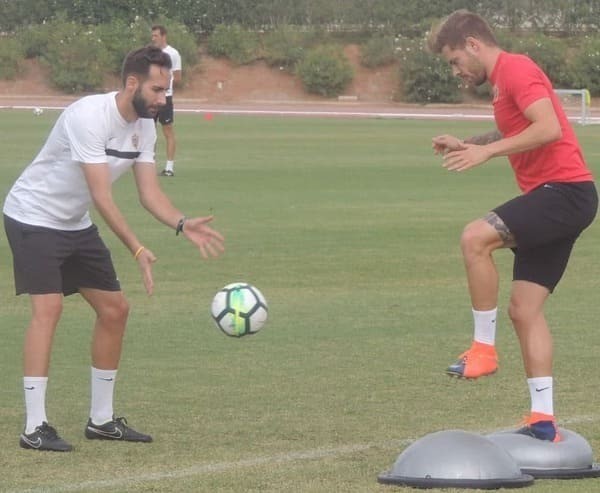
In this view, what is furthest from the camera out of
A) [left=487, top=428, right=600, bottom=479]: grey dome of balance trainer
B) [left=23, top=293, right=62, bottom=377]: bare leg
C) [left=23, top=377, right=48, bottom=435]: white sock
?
[left=23, top=293, right=62, bottom=377]: bare leg

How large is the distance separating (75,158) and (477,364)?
2.43m

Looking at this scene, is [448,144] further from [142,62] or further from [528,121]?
[142,62]

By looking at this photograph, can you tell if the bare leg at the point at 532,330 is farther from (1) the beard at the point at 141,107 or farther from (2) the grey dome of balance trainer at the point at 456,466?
(1) the beard at the point at 141,107

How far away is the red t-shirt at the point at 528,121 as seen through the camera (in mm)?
7230

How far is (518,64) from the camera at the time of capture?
7301mm

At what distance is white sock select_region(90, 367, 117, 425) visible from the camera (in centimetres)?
797

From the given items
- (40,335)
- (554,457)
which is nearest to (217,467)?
(40,335)

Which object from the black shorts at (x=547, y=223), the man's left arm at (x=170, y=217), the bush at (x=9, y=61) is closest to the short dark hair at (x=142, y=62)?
the man's left arm at (x=170, y=217)

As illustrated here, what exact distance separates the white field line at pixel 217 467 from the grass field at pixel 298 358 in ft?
0.04

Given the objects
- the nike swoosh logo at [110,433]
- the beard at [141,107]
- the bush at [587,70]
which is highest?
the bush at [587,70]

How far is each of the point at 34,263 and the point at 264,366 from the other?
244 centimetres

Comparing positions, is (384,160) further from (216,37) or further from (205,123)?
(216,37)

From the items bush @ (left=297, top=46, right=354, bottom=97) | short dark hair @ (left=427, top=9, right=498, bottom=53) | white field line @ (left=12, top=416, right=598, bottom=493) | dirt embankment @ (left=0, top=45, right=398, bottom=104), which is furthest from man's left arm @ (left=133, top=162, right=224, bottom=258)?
bush @ (left=297, top=46, right=354, bottom=97)

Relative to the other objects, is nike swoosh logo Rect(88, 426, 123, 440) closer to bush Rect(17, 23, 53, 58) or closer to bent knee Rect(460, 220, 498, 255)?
bent knee Rect(460, 220, 498, 255)
